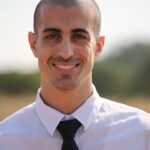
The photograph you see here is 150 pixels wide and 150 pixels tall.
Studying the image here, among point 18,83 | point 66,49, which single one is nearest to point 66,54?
point 66,49

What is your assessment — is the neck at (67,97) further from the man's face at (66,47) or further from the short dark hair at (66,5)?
the short dark hair at (66,5)

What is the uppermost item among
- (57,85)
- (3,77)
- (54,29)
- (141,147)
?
(54,29)

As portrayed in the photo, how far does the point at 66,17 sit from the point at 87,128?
78 centimetres

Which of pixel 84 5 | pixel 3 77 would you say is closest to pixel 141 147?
pixel 84 5

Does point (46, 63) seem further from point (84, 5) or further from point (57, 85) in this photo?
point (84, 5)

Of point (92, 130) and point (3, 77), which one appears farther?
point (3, 77)

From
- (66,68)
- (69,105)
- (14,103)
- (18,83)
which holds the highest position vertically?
(66,68)

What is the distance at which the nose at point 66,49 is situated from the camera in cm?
548

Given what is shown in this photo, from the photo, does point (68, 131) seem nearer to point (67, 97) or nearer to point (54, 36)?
point (67, 97)

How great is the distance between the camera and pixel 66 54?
5.48 meters

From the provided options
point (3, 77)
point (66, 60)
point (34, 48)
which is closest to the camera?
point (66, 60)

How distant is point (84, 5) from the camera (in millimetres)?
5773

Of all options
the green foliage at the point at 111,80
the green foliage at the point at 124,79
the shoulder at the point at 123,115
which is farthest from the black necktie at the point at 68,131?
the green foliage at the point at 124,79

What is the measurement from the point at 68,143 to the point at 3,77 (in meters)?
25.8
